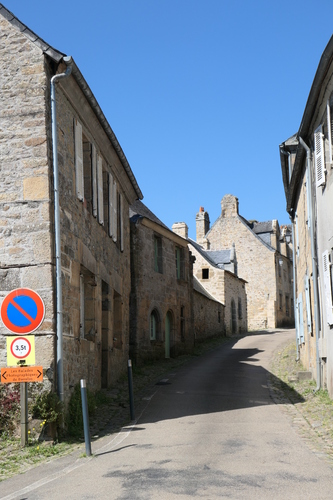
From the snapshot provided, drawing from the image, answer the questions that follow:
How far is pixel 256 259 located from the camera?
4309cm

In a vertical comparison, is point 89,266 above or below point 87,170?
below

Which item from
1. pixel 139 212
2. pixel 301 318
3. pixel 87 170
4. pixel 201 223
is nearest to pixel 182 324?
pixel 139 212

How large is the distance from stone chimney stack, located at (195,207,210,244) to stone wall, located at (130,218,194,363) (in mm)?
20658

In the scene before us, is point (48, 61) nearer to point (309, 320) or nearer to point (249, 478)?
point (249, 478)

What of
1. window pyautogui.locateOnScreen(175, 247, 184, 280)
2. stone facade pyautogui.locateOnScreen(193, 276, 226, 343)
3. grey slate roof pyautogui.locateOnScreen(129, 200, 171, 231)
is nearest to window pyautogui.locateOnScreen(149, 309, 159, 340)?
grey slate roof pyautogui.locateOnScreen(129, 200, 171, 231)

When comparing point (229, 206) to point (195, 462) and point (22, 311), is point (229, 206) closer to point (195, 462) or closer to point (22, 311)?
point (22, 311)

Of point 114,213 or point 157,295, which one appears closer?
point 114,213

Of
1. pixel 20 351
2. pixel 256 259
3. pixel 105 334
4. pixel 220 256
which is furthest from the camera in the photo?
pixel 256 259

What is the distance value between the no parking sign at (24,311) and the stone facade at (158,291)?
38.1ft

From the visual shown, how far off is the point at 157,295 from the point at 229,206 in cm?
2428

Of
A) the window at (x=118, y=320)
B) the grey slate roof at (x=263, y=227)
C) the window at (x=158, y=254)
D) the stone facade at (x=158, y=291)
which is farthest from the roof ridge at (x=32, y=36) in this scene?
the grey slate roof at (x=263, y=227)

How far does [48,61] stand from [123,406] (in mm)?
6003

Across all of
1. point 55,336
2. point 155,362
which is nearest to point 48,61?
point 55,336

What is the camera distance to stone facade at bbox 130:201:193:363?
778 inches
